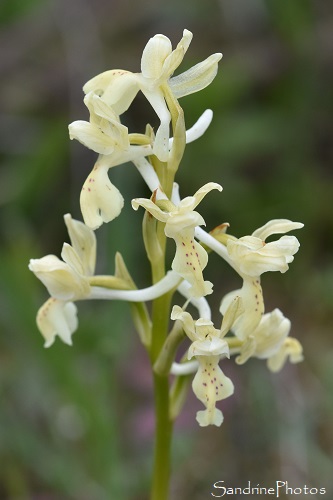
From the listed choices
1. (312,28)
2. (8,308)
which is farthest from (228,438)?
(312,28)

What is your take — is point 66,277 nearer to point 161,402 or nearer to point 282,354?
point 161,402

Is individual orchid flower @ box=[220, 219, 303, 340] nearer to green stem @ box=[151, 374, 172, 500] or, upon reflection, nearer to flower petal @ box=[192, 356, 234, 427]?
flower petal @ box=[192, 356, 234, 427]

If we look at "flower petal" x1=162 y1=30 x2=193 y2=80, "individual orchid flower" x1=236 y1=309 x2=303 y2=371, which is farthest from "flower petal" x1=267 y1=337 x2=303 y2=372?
"flower petal" x1=162 y1=30 x2=193 y2=80

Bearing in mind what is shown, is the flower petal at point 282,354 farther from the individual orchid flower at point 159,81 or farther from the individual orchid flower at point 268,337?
the individual orchid flower at point 159,81

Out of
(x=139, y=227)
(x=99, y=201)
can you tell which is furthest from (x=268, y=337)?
(x=139, y=227)

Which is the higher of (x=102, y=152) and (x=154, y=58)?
(x=154, y=58)

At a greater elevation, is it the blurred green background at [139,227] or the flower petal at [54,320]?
the blurred green background at [139,227]

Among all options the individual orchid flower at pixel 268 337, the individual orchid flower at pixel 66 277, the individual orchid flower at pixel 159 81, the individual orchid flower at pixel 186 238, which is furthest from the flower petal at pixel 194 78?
the individual orchid flower at pixel 268 337
